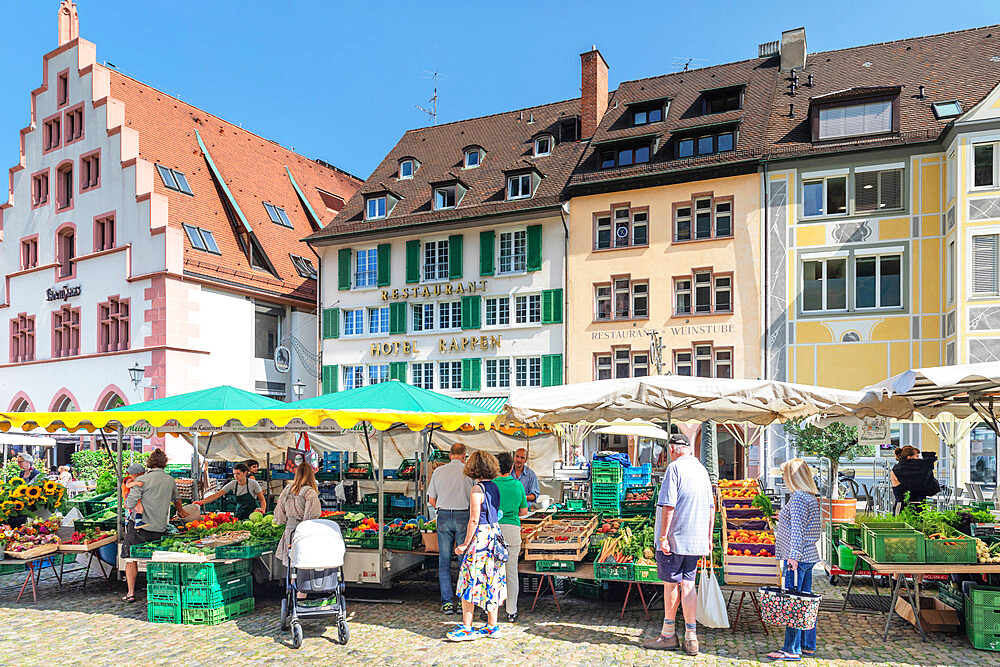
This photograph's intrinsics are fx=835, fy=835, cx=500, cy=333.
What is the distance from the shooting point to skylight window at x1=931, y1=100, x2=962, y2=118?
24.0 metres

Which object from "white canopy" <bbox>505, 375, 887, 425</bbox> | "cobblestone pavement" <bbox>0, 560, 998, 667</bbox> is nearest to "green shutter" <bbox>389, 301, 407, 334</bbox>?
"cobblestone pavement" <bbox>0, 560, 998, 667</bbox>

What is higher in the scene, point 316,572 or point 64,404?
point 64,404

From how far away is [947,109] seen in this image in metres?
24.2

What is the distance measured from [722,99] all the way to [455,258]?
10.6 m

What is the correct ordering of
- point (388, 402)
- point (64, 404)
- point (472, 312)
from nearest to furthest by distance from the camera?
point (388, 402) → point (472, 312) → point (64, 404)

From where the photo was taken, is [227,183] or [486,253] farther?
[227,183]

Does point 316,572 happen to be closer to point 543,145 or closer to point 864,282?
point 864,282

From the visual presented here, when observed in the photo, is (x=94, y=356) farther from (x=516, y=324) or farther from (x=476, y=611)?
(x=476, y=611)

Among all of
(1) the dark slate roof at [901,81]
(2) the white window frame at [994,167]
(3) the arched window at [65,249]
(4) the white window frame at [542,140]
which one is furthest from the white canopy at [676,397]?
(3) the arched window at [65,249]

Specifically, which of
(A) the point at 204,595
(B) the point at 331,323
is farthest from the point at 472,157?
(A) the point at 204,595

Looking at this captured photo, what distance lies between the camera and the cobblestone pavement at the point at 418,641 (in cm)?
732

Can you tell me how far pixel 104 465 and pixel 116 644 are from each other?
64.8 ft

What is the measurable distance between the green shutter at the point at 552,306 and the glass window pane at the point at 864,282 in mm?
9051

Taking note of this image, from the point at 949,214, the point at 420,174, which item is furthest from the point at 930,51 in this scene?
the point at 420,174
